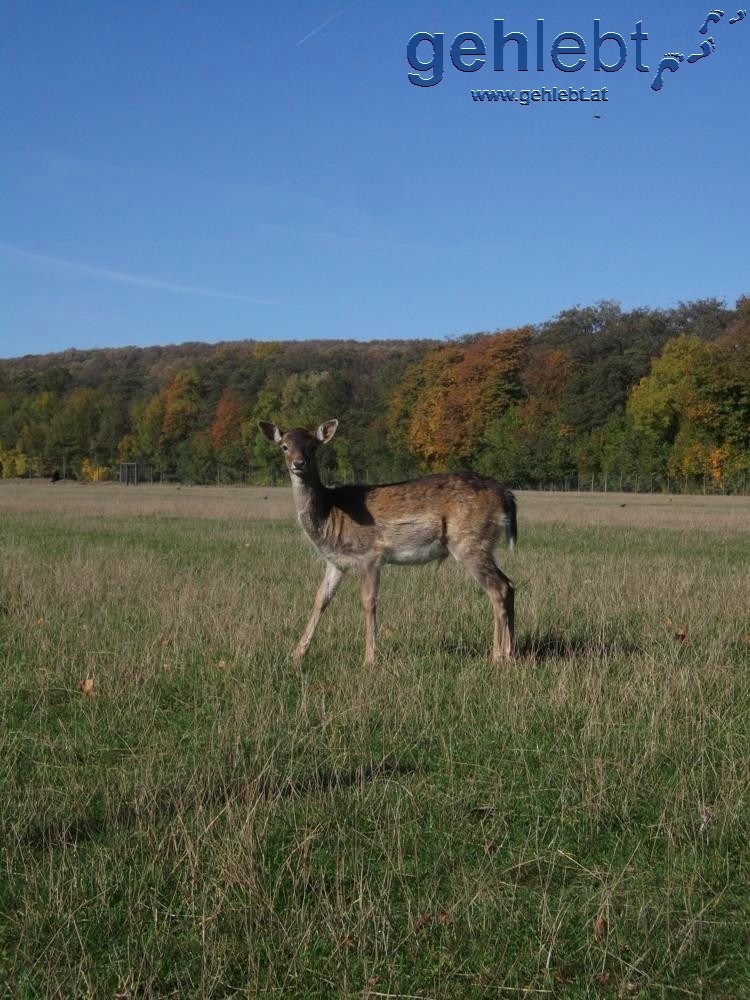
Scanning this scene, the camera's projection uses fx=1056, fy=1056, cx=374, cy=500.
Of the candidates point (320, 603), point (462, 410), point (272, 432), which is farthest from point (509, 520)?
point (462, 410)

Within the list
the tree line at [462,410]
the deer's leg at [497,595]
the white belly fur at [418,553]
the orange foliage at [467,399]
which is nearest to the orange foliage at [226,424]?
the tree line at [462,410]

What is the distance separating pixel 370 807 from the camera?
4.96 meters

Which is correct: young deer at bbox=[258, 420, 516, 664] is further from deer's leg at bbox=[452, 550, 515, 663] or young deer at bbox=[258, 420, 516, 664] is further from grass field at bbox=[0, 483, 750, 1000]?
grass field at bbox=[0, 483, 750, 1000]

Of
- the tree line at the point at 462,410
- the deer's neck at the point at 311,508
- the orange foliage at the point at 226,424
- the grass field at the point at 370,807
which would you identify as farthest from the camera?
the orange foliage at the point at 226,424

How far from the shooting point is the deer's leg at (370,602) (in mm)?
8501

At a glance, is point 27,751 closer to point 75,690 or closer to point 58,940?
Answer: point 75,690

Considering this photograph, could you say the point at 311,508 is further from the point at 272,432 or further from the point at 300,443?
the point at 272,432

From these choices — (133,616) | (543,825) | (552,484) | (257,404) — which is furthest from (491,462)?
(543,825)

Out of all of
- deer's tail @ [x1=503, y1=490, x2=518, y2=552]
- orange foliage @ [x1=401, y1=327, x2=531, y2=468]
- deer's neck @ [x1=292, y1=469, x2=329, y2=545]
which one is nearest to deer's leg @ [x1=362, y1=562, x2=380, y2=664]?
deer's neck @ [x1=292, y1=469, x2=329, y2=545]

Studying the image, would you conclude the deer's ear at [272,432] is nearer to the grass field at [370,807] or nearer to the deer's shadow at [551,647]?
the grass field at [370,807]

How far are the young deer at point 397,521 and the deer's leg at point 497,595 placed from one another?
1 cm

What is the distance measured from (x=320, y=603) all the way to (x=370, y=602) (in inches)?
18.0

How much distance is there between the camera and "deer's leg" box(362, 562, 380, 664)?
850 cm

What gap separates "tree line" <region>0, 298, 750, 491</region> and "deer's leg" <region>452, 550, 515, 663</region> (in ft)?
195
